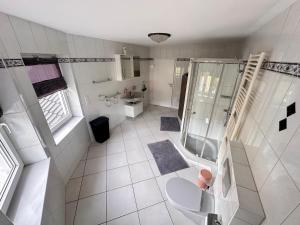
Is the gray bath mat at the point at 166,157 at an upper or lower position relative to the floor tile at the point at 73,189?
upper

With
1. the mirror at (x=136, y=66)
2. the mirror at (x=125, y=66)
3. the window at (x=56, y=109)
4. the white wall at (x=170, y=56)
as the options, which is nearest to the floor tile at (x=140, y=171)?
the window at (x=56, y=109)

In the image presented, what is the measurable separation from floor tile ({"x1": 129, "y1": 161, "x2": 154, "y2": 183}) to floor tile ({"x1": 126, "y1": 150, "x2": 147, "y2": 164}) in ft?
0.31

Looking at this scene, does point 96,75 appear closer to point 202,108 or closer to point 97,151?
point 97,151

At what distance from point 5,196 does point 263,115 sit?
86.9 inches

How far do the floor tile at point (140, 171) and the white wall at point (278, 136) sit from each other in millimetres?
1471

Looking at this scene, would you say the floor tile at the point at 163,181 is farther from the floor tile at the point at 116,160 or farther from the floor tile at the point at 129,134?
the floor tile at the point at 129,134

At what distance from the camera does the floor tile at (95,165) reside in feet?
7.20

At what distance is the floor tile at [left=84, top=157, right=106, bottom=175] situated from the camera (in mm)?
2193

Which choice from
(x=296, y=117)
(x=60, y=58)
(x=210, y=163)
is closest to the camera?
(x=296, y=117)

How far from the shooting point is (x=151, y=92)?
195 inches

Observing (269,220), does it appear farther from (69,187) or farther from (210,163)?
(69,187)

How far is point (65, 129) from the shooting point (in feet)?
7.04

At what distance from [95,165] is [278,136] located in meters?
2.43

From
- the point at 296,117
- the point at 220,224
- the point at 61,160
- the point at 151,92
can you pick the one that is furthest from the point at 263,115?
the point at 151,92
